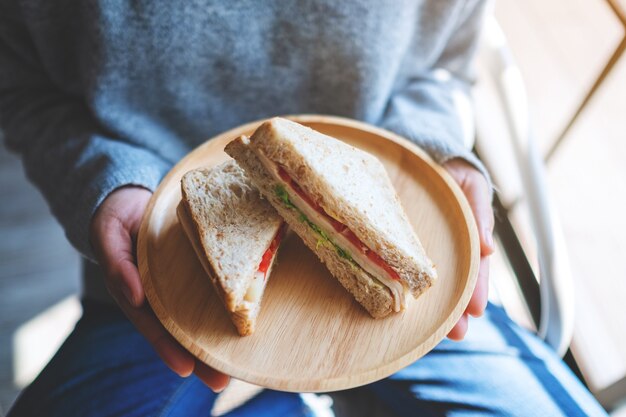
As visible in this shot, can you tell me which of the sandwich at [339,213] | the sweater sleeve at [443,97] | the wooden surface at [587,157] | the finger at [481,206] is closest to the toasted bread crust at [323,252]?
the sandwich at [339,213]

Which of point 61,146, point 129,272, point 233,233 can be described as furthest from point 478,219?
point 61,146

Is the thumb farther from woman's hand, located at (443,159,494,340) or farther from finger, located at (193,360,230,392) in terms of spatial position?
finger, located at (193,360,230,392)

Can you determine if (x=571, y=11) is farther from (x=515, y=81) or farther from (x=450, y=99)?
(x=450, y=99)

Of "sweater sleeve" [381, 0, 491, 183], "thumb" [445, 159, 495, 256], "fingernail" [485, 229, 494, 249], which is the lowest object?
"fingernail" [485, 229, 494, 249]

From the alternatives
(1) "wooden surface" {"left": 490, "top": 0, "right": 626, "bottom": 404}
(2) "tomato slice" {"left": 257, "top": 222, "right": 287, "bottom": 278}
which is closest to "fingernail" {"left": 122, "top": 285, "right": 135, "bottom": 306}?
(2) "tomato slice" {"left": 257, "top": 222, "right": 287, "bottom": 278}

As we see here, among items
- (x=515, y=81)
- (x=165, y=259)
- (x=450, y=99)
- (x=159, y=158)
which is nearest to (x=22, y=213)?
(x=159, y=158)

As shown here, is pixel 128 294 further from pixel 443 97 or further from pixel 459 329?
pixel 443 97

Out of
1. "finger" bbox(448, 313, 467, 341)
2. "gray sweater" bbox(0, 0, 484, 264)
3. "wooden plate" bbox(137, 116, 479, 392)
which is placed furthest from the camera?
"gray sweater" bbox(0, 0, 484, 264)
